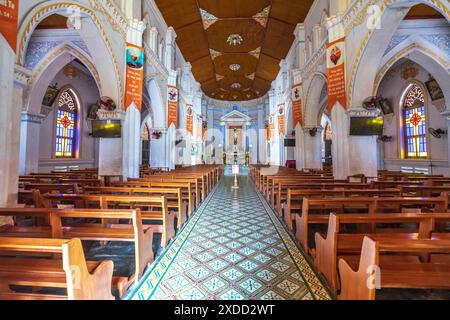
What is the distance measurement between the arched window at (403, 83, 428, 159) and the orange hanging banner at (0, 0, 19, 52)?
518 inches

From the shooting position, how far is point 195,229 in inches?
151

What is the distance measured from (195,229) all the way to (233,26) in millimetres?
11672

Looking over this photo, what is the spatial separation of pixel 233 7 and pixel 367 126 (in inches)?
324

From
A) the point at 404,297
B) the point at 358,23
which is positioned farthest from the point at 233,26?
the point at 404,297

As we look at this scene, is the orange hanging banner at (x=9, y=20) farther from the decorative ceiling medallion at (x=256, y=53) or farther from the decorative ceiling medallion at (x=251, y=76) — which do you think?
the decorative ceiling medallion at (x=251, y=76)

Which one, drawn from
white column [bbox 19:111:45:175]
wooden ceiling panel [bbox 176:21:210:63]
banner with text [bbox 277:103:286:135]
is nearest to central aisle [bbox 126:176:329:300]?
white column [bbox 19:111:45:175]

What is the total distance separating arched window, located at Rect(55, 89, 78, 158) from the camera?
34.4ft

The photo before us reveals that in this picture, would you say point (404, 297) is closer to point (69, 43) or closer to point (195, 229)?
point (195, 229)

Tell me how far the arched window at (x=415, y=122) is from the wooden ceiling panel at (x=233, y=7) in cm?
790

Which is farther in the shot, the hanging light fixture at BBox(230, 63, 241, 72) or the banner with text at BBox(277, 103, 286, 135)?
the hanging light fixture at BBox(230, 63, 241, 72)

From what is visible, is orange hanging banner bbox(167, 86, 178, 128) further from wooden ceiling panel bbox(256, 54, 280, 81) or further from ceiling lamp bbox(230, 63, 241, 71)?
ceiling lamp bbox(230, 63, 241, 71)

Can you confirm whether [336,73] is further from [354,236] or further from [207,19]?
[207,19]
